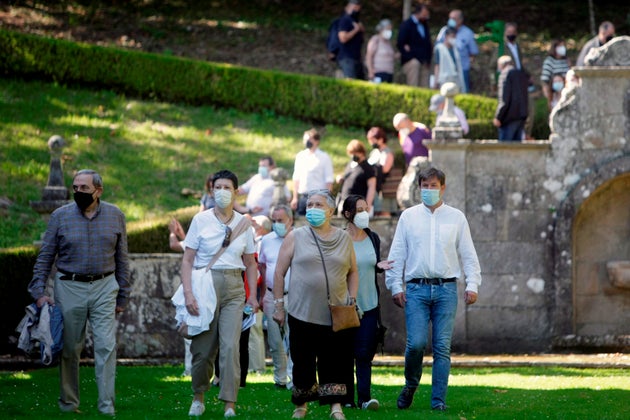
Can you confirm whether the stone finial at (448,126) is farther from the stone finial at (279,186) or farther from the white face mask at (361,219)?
the white face mask at (361,219)

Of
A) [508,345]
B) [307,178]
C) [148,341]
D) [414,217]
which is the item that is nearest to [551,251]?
[508,345]

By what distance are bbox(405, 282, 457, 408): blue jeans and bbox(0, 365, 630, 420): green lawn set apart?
25 cm

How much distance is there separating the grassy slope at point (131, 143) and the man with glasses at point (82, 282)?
9217mm

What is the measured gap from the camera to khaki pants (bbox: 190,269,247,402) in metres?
10.2

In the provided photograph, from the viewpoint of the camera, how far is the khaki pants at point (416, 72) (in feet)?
81.3

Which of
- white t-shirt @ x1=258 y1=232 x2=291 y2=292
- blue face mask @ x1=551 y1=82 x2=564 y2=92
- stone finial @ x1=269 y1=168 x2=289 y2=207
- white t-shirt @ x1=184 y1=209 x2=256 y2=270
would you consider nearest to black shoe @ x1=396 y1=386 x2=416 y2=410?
white t-shirt @ x1=184 y1=209 x2=256 y2=270

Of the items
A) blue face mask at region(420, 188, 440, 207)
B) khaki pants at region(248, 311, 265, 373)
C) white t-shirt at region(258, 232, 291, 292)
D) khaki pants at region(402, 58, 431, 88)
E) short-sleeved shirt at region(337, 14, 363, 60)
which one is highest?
short-sleeved shirt at region(337, 14, 363, 60)

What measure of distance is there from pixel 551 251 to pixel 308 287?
780 centimetres

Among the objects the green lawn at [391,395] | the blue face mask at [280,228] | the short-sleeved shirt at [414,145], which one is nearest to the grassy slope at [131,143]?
the short-sleeved shirt at [414,145]

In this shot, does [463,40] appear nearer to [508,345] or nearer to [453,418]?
[508,345]

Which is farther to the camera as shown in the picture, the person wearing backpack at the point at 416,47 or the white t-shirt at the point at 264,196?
the person wearing backpack at the point at 416,47

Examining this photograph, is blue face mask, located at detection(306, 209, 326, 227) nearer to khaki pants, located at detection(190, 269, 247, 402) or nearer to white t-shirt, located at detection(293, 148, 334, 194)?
khaki pants, located at detection(190, 269, 247, 402)

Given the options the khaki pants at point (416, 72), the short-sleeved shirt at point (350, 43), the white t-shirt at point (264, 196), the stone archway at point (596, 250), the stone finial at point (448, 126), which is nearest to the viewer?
the stone finial at point (448, 126)

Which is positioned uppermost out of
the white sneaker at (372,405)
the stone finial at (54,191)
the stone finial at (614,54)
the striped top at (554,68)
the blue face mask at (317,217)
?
the striped top at (554,68)
